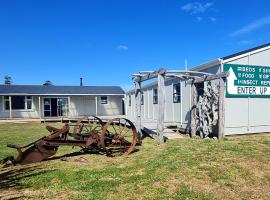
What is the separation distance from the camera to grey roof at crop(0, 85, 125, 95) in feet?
105

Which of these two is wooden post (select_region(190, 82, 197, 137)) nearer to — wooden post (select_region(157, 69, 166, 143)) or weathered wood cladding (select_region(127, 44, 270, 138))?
weathered wood cladding (select_region(127, 44, 270, 138))

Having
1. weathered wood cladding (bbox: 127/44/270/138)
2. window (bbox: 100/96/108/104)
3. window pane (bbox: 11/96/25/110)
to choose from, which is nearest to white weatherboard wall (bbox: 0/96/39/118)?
window pane (bbox: 11/96/25/110)

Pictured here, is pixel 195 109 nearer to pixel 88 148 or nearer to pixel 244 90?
pixel 244 90

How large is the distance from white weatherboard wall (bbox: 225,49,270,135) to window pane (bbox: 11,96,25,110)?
2498 centimetres

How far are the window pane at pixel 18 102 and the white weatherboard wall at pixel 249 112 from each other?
25.0 metres

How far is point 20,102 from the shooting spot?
32000mm

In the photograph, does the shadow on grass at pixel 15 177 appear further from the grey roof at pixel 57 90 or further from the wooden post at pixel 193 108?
the grey roof at pixel 57 90

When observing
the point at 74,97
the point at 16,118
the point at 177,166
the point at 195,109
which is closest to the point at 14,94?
the point at 16,118

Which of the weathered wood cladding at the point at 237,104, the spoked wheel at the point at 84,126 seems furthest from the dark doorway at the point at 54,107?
the spoked wheel at the point at 84,126

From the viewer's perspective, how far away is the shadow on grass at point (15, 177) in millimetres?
5527

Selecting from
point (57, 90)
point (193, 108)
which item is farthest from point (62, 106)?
point (193, 108)

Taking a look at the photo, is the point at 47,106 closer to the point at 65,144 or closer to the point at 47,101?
the point at 47,101

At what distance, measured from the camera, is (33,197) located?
17.4 ft

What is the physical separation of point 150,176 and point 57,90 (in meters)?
28.9
